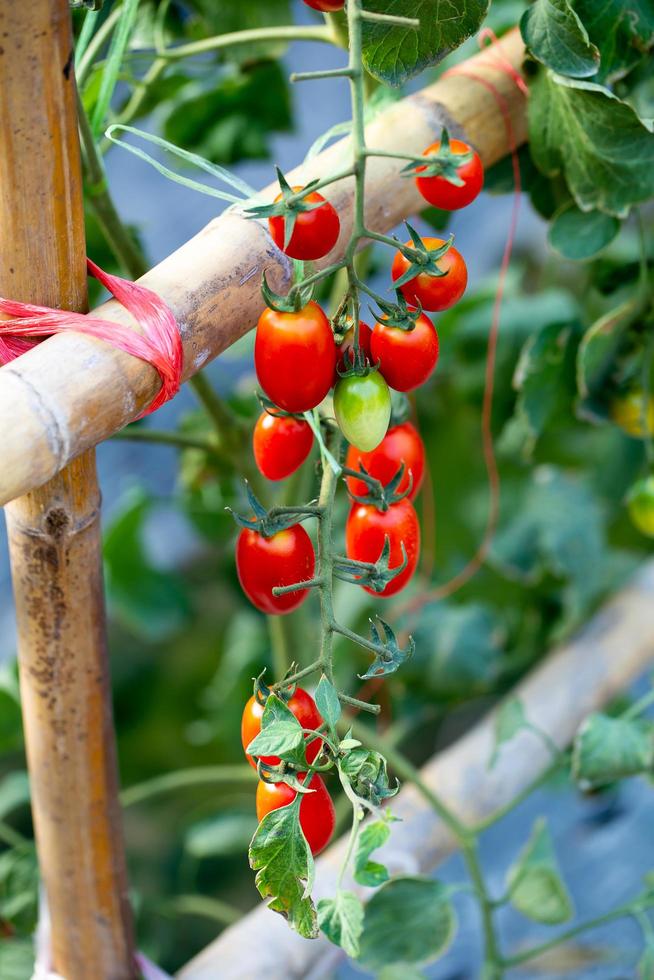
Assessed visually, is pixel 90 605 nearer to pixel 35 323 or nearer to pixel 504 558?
pixel 35 323

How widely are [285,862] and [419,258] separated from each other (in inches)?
9.3

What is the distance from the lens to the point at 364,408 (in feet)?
1.35

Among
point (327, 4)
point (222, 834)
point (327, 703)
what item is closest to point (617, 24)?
point (327, 4)

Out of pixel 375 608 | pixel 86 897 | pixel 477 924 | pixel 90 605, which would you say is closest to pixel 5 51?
pixel 90 605

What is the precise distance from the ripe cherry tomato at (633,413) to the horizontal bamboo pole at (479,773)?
0.28 m

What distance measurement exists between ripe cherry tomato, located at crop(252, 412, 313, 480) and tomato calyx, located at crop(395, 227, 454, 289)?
9 centimetres

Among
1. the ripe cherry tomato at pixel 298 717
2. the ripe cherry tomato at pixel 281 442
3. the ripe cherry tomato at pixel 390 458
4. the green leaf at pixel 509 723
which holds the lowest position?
the green leaf at pixel 509 723

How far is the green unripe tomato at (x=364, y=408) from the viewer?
1.35 ft

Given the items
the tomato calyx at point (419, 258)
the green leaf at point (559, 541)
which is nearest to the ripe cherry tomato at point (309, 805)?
the tomato calyx at point (419, 258)

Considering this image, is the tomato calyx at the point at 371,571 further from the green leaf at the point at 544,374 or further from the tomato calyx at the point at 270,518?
the green leaf at the point at 544,374

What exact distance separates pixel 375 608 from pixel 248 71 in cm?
52

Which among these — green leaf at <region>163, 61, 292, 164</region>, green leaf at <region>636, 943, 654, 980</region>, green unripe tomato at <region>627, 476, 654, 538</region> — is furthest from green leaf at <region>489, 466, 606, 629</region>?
green leaf at <region>163, 61, 292, 164</region>

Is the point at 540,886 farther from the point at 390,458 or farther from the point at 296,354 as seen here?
the point at 296,354

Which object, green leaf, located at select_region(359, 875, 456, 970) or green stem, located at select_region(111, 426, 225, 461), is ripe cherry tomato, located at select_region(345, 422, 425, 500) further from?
green leaf, located at select_region(359, 875, 456, 970)
